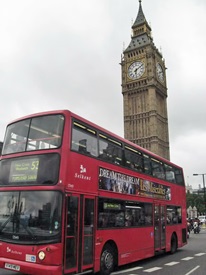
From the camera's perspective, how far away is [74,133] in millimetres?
8016

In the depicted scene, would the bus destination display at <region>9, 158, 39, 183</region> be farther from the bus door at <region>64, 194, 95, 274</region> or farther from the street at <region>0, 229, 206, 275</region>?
the street at <region>0, 229, 206, 275</region>

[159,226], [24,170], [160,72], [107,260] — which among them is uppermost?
[160,72]

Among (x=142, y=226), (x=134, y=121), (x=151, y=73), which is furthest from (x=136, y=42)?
(x=142, y=226)

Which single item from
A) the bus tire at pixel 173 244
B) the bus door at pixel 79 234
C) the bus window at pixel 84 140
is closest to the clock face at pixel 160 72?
the bus tire at pixel 173 244

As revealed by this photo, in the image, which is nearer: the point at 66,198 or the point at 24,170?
the point at 66,198

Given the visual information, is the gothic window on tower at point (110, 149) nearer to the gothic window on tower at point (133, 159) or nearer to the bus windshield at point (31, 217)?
the gothic window on tower at point (133, 159)

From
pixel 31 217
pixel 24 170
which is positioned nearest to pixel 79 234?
pixel 31 217

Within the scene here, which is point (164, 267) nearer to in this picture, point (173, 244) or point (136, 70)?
Answer: point (173, 244)

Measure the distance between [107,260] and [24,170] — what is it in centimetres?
347

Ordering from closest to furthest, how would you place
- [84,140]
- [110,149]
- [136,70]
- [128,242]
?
1. [84,140]
2. [110,149]
3. [128,242]
4. [136,70]

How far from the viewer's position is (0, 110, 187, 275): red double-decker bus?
694 cm

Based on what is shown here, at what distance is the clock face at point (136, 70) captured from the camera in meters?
81.2

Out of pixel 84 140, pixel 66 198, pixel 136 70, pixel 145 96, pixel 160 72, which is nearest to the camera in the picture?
pixel 66 198

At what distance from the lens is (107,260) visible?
340 inches
